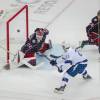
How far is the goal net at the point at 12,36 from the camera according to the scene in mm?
3621

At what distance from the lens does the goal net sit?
3.62 meters

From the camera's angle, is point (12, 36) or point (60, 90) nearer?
point (60, 90)

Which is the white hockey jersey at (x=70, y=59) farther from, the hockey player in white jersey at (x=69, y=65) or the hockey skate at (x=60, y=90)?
the hockey skate at (x=60, y=90)

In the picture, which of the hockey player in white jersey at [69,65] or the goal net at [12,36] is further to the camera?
the goal net at [12,36]

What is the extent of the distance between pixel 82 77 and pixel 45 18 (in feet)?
7.52

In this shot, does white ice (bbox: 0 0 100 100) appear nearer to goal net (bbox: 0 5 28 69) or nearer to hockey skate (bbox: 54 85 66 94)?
hockey skate (bbox: 54 85 66 94)

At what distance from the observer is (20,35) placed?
4520 millimetres

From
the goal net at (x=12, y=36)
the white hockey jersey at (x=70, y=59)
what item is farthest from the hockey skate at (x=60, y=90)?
the goal net at (x=12, y=36)

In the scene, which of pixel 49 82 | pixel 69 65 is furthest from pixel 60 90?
pixel 49 82

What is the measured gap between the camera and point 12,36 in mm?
4617

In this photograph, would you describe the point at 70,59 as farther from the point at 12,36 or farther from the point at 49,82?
the point at 12,36

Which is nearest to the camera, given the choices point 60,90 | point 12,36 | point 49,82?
point 60,90

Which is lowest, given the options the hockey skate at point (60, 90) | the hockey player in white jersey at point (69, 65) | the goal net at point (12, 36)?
the hockey skate at point (60, 90)

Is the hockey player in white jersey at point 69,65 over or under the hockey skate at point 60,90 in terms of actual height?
over
